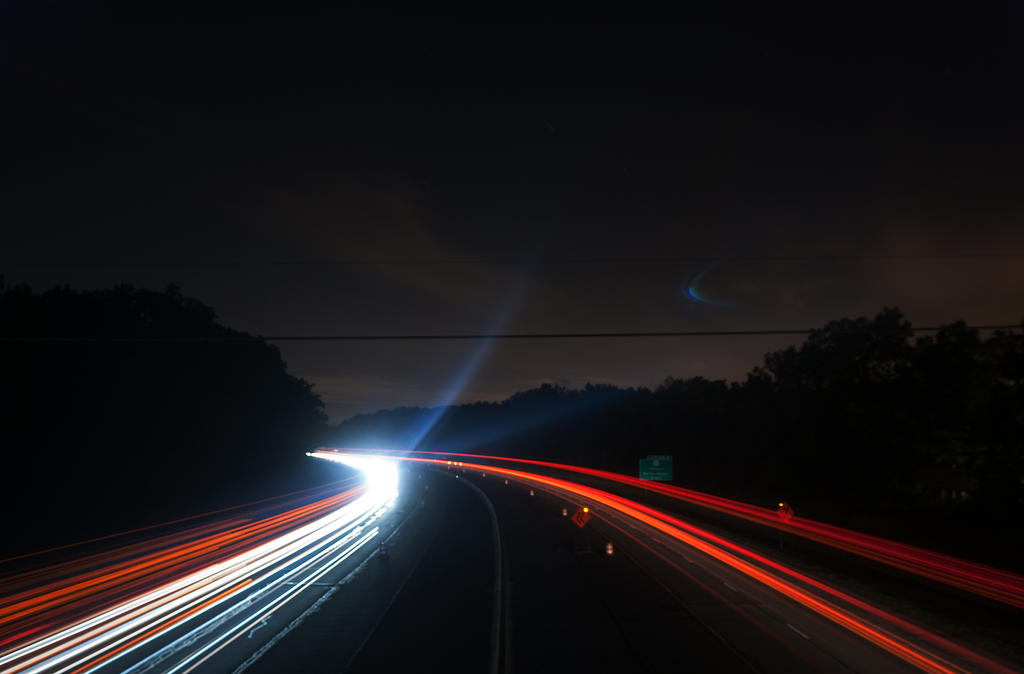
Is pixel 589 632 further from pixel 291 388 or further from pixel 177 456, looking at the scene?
pixel 291 388

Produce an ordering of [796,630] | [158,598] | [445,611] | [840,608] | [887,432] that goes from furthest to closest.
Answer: [887,432], [445,611], [158,598], [840,608], [796,630]

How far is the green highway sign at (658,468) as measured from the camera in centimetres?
5284

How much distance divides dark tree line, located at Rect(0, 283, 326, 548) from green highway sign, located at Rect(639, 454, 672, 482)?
1132 inches

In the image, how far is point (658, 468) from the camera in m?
53.5

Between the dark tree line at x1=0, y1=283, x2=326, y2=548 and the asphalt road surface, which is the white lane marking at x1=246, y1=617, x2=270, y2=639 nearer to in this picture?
the asphalt road surface

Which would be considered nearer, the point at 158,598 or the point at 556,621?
the point at 556,621

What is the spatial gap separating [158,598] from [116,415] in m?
41.5

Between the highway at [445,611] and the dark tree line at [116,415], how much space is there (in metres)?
10.2

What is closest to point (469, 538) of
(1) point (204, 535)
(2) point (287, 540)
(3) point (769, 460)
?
(2) point (287, 540)

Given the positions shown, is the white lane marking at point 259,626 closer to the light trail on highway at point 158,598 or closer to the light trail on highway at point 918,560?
the light trail on highway at point 158,598

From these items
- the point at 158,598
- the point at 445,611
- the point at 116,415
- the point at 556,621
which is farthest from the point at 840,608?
the point at 116,415

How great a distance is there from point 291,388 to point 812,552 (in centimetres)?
10614

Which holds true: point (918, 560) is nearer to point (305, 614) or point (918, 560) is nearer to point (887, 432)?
point (305, 614)

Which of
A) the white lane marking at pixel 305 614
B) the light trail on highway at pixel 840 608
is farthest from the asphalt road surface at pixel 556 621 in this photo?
the light trail on highway at pixel 840 608
